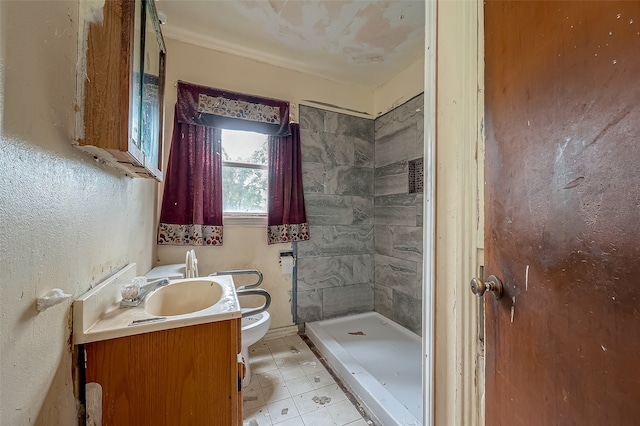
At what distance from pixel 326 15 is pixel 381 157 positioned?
4.36ft

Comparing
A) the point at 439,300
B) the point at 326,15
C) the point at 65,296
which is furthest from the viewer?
the point at 326,15

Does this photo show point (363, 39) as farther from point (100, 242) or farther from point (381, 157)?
point (100, 242)

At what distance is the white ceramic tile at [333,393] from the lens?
60.2 inches

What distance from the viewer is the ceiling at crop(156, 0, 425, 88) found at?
1.72m

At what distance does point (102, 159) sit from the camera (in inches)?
34.1

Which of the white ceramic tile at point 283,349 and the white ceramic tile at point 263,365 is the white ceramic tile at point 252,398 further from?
the white ceramic tile at point 283,349

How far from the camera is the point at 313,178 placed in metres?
2.46

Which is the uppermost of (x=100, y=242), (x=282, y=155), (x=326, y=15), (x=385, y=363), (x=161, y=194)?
(x=326, y=15)

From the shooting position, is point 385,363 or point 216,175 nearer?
point 385,363

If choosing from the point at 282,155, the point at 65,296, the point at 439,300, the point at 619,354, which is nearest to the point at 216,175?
the point at 282,155

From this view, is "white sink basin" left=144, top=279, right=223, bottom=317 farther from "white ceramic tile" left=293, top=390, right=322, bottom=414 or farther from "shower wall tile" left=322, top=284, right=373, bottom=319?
"shower wall tile" left=322, top=284, right=373, bottom=319

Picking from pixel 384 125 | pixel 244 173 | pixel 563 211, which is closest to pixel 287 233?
pixel 244 173

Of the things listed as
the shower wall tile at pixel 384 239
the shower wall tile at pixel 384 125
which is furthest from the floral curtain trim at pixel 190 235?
the shower wall tile at pixel 384 125

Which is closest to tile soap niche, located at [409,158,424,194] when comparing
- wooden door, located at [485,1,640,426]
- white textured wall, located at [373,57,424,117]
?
white textured wall, located at [373,57,424,117]
